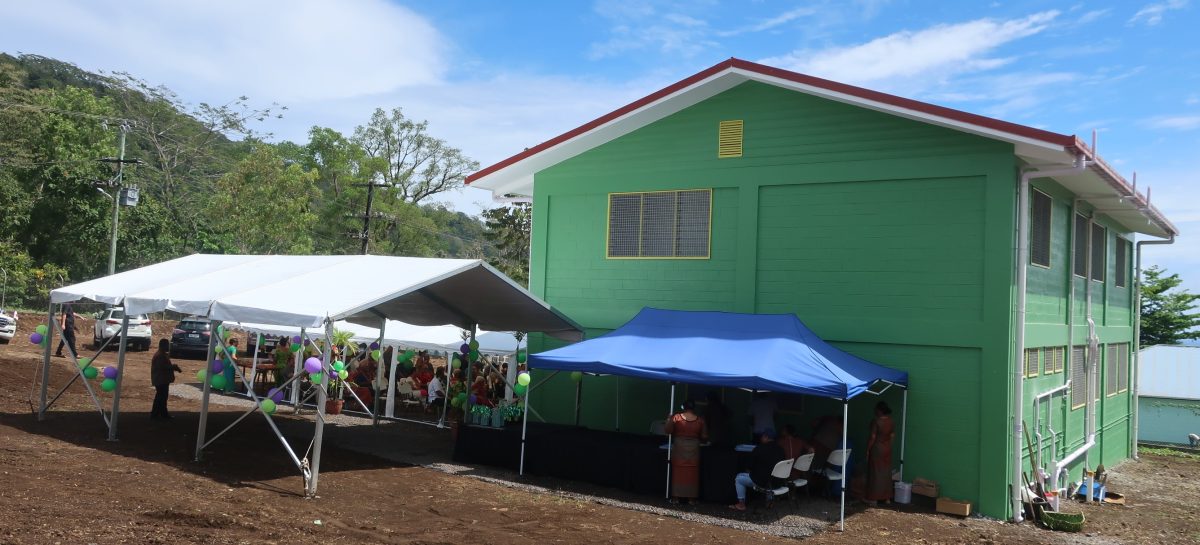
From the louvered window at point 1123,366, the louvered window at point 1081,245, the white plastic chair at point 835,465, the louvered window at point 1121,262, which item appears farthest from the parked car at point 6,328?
the louvered window at point 1123,366

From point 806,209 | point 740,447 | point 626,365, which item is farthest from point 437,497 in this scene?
point 806,209

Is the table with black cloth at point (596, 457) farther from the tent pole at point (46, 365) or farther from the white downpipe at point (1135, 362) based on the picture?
the white downpipe at point (1135, 362)

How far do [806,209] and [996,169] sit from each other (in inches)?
100

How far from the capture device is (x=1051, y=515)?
36.5 feet

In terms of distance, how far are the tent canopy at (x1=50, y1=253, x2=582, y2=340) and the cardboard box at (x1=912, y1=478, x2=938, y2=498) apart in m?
5.43

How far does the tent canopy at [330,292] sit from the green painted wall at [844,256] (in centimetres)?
131

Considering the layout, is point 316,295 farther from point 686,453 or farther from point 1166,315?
point 1166,315

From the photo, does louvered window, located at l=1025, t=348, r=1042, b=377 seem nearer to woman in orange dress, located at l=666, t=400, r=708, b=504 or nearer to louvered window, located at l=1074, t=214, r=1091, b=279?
louvered window, located at l=1074, t=214, r=1091, b=279

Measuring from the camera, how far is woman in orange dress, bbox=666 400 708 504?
35.9 feet

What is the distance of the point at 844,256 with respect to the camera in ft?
40.8

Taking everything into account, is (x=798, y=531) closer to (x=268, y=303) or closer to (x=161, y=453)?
(x=268, y=303)

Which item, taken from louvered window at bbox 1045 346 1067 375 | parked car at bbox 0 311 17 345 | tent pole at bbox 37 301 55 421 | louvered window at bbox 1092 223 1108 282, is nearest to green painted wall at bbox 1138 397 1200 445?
louvered window at bbox 1092 223 1108 282

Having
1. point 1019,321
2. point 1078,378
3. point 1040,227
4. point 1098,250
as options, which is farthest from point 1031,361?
point 1098,250

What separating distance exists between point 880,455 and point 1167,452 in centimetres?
1303
